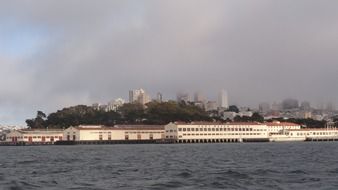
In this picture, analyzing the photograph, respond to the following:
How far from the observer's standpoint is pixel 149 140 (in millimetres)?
190000

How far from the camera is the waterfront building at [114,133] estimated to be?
597 feet

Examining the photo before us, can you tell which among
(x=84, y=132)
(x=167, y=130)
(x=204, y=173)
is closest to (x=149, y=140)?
(x=167, y=130)

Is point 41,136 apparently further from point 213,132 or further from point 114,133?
point 213,132

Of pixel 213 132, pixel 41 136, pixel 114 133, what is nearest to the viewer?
pixel 114 133

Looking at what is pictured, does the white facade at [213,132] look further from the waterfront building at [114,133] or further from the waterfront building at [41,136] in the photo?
the waterfront building at [41,136]

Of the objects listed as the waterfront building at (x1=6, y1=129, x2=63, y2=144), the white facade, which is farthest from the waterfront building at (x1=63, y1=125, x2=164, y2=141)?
the white facade

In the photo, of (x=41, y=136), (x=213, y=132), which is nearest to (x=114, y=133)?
(x=41, y=136)

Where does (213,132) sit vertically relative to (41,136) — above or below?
below

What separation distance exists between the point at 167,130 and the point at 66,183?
157 m

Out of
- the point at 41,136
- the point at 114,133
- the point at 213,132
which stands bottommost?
the point at 213,132

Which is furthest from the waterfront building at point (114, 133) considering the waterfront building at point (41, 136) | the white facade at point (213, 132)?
the white facade at point (213, 132)

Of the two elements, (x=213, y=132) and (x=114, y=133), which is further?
(x=213, y=132)

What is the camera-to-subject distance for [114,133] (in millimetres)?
186625

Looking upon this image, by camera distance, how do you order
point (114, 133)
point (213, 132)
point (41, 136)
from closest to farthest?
point (114, 133)
point (41, 136)
point (213, 132)
